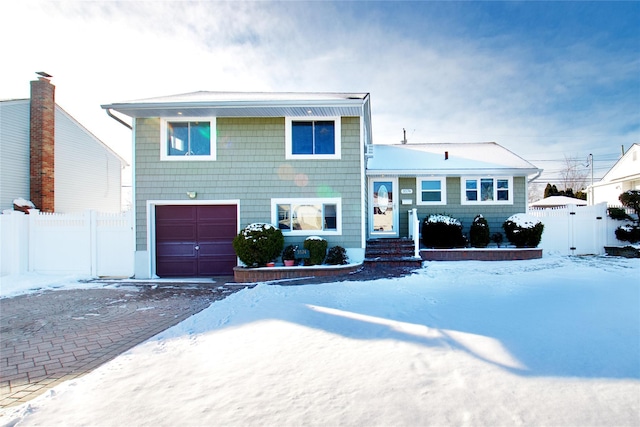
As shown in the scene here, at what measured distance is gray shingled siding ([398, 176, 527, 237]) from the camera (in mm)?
12969

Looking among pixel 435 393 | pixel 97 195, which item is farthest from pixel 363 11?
pixel 97 195

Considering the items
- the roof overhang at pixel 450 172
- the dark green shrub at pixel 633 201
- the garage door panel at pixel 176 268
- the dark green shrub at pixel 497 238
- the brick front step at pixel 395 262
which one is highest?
the roof overhang at pixel 450 172

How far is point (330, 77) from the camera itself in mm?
13094

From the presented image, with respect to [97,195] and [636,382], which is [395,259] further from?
[97,195]

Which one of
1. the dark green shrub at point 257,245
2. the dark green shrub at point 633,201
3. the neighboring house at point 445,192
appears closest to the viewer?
the dark green shrub at point 257,245

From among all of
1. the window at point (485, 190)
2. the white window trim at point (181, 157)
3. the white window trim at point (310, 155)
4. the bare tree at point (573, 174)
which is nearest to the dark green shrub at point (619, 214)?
the window at point (485, 190)

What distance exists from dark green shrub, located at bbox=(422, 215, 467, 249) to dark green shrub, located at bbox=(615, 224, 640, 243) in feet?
20.2

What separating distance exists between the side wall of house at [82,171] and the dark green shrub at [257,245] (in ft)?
38.6

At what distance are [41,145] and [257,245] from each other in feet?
38.8

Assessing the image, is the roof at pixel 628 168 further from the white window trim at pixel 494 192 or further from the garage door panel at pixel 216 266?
the garage door panel at pixel 216 266

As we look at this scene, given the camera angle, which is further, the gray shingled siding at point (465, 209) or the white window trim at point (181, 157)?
the gray shingled siding at point (465, 209)

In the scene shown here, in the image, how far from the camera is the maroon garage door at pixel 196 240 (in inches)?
396

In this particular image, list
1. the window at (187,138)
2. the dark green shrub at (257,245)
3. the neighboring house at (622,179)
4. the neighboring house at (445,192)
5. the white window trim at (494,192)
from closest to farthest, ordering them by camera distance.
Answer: the dark green shrub at (257,245) → the window at (187,138) → the neighboring house at (445,192) → the white window trim at (494,192) → the neighboring house at (622,179)

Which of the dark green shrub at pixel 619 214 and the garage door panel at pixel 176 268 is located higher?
the dark green shrub at pixel 619 214
